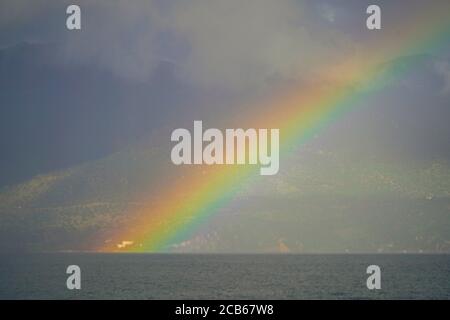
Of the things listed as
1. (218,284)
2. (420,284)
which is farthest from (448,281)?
(218,284)

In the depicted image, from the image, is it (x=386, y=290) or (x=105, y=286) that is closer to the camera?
(x=386, y=290)

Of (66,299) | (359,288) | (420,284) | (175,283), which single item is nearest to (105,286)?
(175,283)

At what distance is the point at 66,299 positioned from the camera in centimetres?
11994
